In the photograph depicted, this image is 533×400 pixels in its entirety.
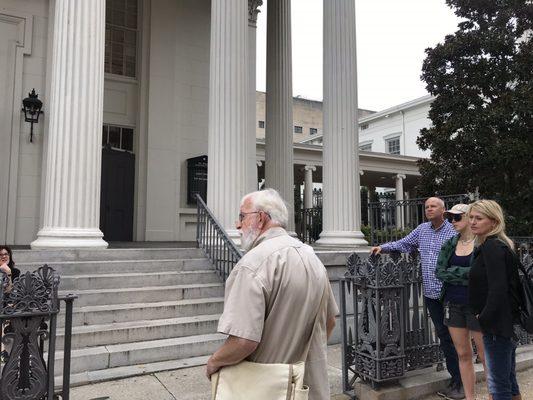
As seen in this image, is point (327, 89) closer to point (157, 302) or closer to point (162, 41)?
point (162, 41)

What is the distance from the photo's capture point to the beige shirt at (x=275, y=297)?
205 centimetres

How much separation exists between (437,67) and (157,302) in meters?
10.4

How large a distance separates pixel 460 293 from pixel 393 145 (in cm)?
3578

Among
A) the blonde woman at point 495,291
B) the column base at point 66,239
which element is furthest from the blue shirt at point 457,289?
the column base at point 66,239

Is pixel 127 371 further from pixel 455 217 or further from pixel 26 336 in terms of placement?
pixel 455 217

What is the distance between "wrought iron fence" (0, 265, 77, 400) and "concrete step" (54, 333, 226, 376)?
1.76 metres

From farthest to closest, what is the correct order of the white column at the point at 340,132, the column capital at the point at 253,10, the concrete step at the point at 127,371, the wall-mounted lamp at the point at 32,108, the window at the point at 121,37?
the column capital at the point at 253,10 < the window at the point at 121,37 < the wall-mounted lamp at the point at 32,108 < the white column at the point at 340,132 < the concrete step at the point at 127,371

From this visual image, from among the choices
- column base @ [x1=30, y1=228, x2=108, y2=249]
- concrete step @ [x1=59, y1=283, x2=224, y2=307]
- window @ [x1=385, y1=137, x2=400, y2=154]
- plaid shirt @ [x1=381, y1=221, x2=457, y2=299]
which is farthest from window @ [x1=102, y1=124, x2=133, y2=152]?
window @ [x1=385, y1=137, x2=400, y2=154]

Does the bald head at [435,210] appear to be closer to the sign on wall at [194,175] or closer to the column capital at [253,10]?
the sign on wall at [194,175]

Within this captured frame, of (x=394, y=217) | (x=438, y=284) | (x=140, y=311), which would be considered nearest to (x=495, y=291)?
(x=438, y=284)

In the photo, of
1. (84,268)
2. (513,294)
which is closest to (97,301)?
(84,268)

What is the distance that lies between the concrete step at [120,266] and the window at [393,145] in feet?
107

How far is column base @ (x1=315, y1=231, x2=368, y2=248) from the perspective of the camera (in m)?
9.09

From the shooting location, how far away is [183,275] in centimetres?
697
